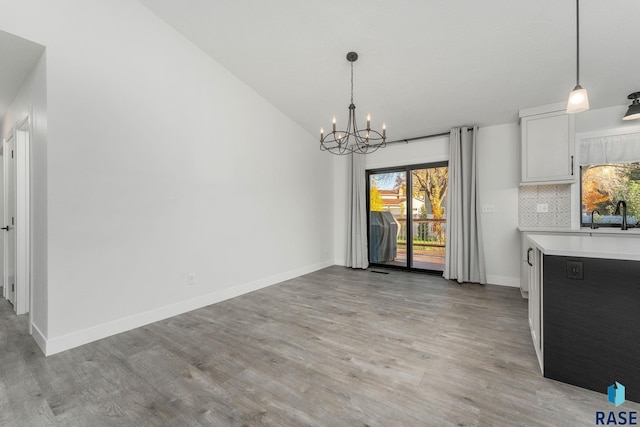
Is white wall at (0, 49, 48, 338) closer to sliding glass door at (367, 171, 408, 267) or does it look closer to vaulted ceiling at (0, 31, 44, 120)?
vaulted ceiling at (0, 31, 44, 120)

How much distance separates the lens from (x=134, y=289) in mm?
2820

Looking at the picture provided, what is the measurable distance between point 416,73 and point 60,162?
3.86 m

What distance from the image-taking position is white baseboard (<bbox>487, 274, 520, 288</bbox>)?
13.8ft

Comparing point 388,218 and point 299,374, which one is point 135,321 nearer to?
point 299,374

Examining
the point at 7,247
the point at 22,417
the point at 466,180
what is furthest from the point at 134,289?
the point at 466,180

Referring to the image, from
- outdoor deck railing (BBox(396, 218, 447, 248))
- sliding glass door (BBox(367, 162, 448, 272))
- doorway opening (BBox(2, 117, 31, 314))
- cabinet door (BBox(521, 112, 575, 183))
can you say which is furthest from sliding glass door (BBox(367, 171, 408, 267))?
doorway opening (BBox(2, 117, 31, 314))

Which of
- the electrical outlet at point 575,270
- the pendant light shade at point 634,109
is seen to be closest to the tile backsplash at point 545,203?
the pendant light shade at point 634,109

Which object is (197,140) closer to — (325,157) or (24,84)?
(24,84)

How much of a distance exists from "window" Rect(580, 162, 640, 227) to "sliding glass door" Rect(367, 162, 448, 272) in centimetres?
186

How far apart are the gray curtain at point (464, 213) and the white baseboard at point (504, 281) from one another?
15cm

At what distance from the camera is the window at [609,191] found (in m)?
3.51

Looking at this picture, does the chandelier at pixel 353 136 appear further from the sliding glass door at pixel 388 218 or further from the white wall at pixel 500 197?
the white wall at pixel 500 197

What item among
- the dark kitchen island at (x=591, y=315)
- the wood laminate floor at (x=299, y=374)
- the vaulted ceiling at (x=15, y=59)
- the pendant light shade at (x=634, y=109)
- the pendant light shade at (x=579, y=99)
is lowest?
the wood laminate floor at (x=299, y=374)

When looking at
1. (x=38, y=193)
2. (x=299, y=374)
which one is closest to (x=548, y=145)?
(x=299, y=374)
